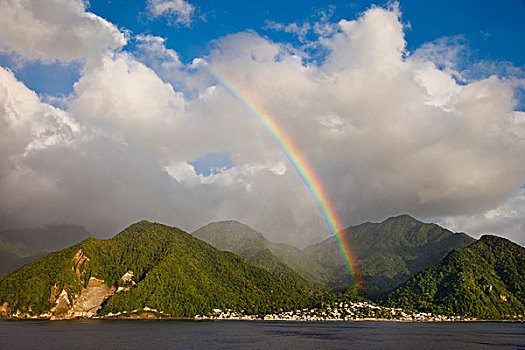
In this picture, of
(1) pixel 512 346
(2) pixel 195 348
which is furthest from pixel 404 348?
Result: (2) pixel 195 348

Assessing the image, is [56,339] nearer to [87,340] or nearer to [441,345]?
[87,340]

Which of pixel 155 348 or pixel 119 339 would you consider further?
pixel 119 339

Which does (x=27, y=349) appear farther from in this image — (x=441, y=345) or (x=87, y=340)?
(x=441, y=345)

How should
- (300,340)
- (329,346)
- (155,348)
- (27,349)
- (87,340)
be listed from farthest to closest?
(300,340), (87,340), (329,346), (155,348), (27,349)

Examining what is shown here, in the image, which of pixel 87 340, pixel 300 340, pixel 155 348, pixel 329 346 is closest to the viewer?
pixel 155 348

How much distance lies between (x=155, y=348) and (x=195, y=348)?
13.8 metres

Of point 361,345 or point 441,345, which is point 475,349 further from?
point 361,345

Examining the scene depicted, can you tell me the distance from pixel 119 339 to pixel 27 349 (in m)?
38.7

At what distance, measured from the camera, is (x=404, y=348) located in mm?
138375

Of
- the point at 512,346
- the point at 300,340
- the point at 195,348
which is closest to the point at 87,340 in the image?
the point at 195,348

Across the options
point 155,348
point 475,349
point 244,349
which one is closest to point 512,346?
point 475,349

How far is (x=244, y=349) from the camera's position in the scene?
13288 centimetres

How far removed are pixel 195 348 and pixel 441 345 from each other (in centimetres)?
9287

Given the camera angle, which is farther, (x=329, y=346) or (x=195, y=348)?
(x=329, y=346)
